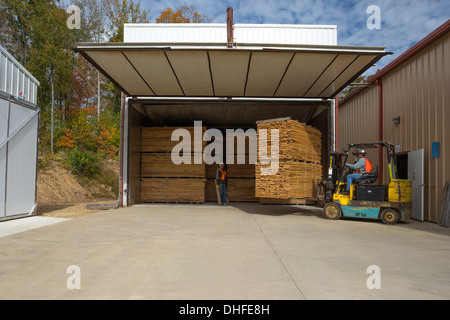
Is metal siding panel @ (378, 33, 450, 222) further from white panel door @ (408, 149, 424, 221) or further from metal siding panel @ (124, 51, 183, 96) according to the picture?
metal siding panel @ (124, 51, 183, 96)

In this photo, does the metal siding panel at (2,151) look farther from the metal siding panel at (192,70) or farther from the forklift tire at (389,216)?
the forklift tire at (389,216)

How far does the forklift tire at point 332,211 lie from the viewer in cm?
860

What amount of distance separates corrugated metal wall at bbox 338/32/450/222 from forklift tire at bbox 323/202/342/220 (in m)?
2.58

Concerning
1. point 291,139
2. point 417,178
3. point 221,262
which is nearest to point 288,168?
point 291,139

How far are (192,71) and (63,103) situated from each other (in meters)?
18.6

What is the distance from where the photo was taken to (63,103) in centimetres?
2359

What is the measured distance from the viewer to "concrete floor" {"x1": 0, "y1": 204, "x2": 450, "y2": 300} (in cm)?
309

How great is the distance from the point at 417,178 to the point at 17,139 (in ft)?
36.7

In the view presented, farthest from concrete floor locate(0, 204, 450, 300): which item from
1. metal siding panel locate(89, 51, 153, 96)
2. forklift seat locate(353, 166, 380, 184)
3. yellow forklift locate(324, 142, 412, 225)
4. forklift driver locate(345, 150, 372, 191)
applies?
metal siding panel locate(89, 51, 153, 96)

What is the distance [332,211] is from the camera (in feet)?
28.6

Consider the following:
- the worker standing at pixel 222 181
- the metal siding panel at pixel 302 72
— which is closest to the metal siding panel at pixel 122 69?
the worker standing at pixel 222 181

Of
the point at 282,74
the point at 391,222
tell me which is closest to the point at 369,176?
the point at 391,222

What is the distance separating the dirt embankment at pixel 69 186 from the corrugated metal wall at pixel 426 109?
11819 mm
